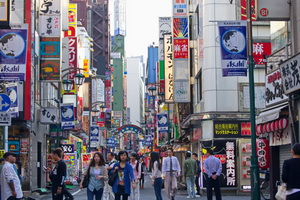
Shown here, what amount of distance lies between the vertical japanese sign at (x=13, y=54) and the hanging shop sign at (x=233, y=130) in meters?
12.6

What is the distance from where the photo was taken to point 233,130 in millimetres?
28094

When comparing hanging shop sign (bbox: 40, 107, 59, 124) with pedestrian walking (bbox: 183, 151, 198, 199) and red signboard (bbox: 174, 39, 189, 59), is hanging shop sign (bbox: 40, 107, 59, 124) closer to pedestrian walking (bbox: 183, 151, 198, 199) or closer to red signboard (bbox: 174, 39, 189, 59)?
red signboard (bbox: 174, 39, 189, 59)

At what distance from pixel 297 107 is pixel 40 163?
22.6 m

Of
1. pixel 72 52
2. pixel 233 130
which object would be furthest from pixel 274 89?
pixel 72 52

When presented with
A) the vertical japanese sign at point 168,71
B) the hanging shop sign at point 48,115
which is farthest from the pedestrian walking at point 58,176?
the vertical japanese sign at point 168,71

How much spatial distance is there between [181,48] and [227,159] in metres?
9.31

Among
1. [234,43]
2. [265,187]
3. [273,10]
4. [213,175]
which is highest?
[273,10]

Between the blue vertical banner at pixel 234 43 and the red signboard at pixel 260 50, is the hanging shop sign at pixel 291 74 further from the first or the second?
the red signboard at pixel 260 50

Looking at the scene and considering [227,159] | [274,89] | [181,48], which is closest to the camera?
[274,89]

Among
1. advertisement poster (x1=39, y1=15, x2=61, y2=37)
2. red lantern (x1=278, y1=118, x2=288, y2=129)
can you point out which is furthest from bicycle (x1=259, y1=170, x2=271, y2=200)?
advertisement poster (x1=39, y1=15, x2=61, y2=37)

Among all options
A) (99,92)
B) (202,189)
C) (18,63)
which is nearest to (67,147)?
(202,189)

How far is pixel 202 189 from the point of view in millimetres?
27969

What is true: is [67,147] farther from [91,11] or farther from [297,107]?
[91,11]

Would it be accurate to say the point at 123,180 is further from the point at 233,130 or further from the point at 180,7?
the point at 180,7
